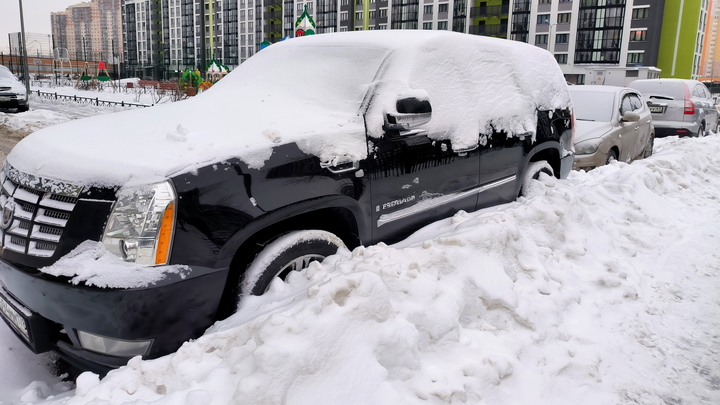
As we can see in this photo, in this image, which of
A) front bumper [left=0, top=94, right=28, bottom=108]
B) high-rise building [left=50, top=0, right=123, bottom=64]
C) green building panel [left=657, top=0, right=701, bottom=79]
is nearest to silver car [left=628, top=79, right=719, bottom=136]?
front bumper [left=0, top=94, right=28, bottom=108]

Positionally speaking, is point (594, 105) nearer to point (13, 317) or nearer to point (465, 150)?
point (465, 150)

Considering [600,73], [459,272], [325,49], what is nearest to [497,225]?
[459,272]

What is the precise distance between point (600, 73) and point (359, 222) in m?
75.8

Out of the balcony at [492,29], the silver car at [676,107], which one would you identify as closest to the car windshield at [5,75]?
the silver car at [676,107]

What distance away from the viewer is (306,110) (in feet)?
11.4

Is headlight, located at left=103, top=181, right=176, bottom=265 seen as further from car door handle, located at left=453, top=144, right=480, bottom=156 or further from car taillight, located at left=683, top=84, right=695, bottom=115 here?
car taillight, located at left=683, top=84, right=695, bottom=115

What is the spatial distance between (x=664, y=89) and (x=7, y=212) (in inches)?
625

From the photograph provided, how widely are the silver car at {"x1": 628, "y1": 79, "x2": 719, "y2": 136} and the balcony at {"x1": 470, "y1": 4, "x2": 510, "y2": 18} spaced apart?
65596 mm

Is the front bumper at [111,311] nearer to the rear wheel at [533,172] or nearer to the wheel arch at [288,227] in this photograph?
the wheel arch at [288,227]

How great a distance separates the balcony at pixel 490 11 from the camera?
75.6 metres

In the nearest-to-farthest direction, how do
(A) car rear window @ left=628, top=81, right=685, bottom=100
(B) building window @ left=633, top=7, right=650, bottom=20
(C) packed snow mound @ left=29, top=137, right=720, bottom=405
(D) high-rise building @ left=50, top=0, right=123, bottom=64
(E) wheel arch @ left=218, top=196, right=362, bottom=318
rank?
(C) packed snow mound @ left=29, top=137, right=720, bottom=405, (E) wheel arch @ left=218, top=196, right=362, bottom=318, (A) car rear window @ left=628, top=81, right=685, bottom=100, (B) building window @ left=633, top=7, right=650, bottom=20, (D) high-rise building @ left=50, top=0, right=123, bottom=64

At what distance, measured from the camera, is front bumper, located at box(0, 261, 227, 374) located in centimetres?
241

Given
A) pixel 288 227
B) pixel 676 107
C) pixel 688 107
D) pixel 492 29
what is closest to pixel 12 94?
pixel 288 227

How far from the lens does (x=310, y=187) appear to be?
297 cm
